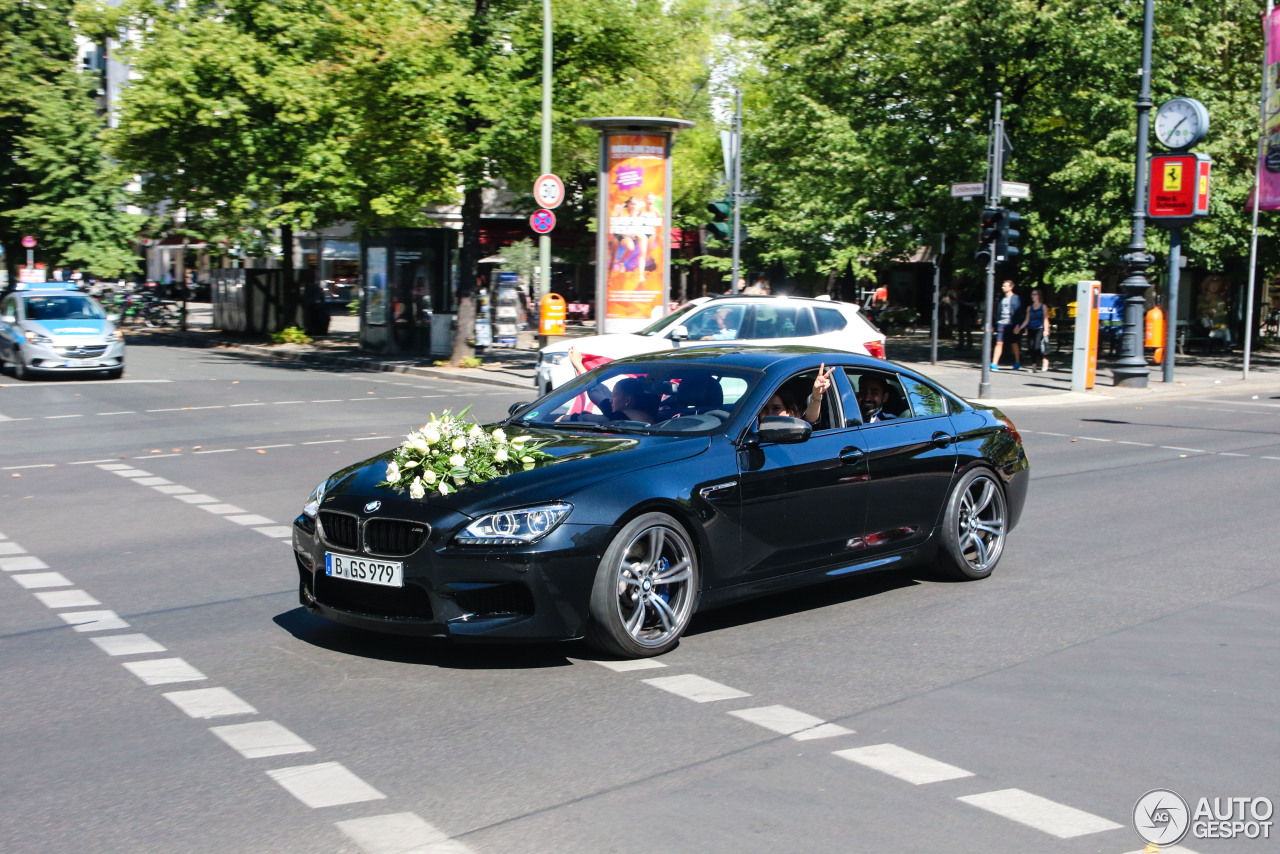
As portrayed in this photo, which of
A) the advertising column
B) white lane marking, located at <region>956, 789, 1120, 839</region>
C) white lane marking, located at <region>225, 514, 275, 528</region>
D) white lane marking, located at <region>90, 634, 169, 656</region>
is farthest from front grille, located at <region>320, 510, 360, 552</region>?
the advertising column

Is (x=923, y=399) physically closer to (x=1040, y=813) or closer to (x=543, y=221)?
(x=1040, y=813)

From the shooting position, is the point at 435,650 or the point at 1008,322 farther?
the point at 1008,322

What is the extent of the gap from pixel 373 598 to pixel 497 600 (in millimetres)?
616

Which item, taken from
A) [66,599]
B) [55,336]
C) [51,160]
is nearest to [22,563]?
[66,599]

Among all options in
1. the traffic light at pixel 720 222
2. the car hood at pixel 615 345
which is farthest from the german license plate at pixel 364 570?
the traffic light at pixel 720 222

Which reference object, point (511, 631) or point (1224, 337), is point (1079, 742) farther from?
point (1224, 337)

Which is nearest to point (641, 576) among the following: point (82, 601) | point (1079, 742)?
point (1079, 742)

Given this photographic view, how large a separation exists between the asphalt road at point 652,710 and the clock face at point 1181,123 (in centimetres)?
1643

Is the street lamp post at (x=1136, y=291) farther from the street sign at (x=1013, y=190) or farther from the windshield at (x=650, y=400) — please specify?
the windshield at (x=650, y=400)

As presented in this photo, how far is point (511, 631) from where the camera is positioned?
5.98 m

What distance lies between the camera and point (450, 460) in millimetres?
6262

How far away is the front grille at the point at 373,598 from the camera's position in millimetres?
6039

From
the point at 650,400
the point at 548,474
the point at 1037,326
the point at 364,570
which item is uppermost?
the point at 1037,326

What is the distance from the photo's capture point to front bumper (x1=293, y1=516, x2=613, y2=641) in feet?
19.4
